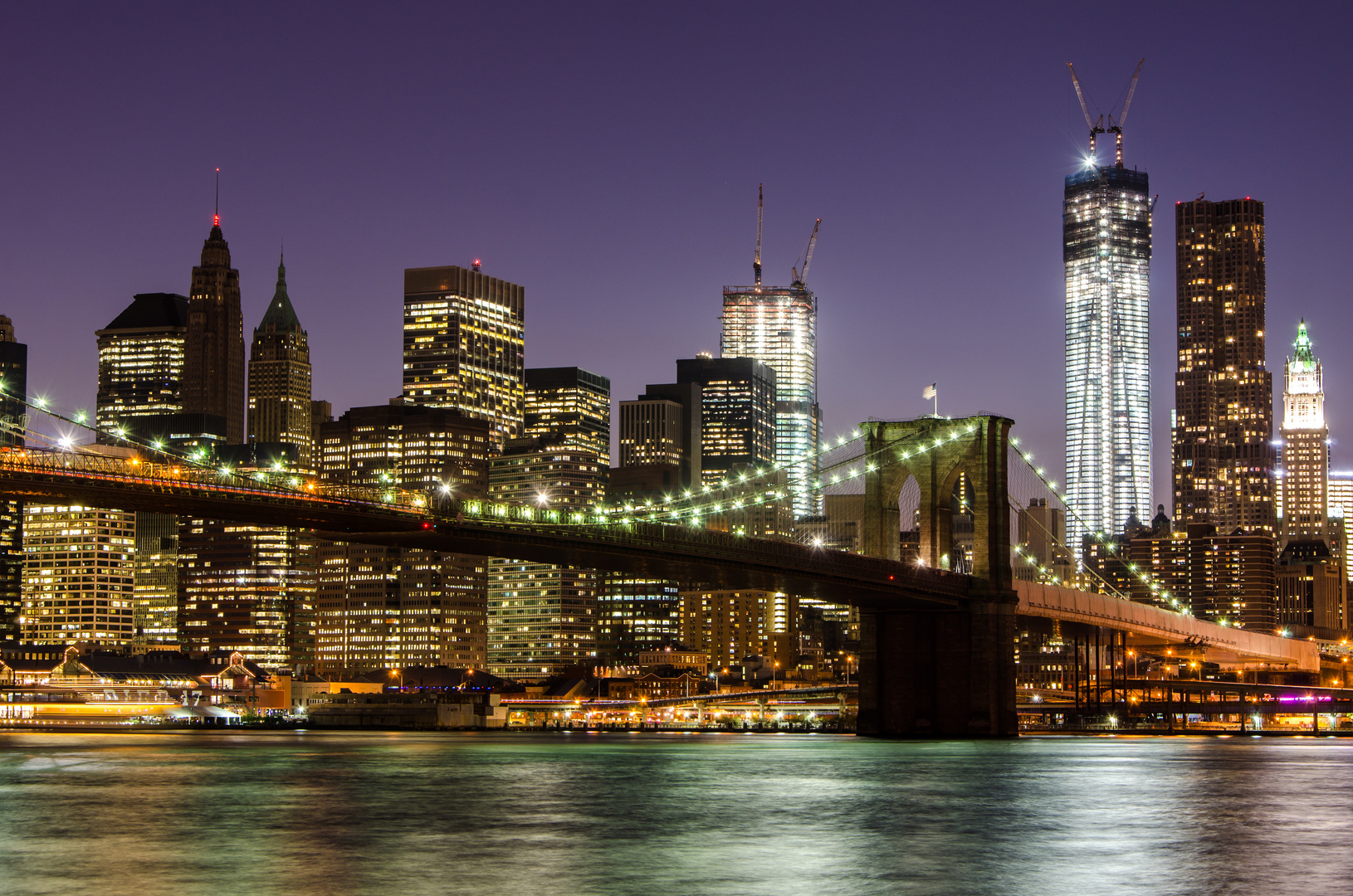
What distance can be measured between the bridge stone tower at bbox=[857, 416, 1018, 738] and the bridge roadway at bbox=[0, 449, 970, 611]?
1.32 meters

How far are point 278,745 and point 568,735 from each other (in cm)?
2506

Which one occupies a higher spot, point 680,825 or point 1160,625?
point 1160,625

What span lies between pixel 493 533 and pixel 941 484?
23127 mm

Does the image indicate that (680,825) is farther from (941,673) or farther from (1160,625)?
(1160,625)

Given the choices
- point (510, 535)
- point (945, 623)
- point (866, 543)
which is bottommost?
point (945, 623)

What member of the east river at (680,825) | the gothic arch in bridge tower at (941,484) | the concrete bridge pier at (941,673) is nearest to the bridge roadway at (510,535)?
the concrete bridge pier at (941,673)

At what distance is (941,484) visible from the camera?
7919cm

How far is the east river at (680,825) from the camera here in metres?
25.7

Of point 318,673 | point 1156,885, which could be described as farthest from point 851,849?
point 318,673

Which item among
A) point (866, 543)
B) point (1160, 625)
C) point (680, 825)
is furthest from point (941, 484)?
point (680, 825)

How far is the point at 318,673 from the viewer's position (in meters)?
193

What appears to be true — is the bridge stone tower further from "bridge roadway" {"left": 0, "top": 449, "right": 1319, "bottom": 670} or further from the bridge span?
"bridge roadway" {"left": 0, "top": 449, "right": 1319, "bottom": 670}

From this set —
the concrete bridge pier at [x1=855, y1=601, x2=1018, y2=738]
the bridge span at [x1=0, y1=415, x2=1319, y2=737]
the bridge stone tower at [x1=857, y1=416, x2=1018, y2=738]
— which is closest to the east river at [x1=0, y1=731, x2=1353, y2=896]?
the bridge span at [x1=0, y1=415, x2=1319, y2=737]

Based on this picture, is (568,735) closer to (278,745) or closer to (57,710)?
(278,745)
